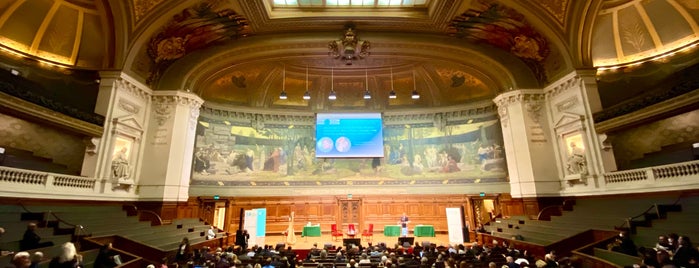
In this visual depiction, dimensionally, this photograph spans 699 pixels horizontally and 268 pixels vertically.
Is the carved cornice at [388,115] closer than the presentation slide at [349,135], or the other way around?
the carved cornice at [388,115]

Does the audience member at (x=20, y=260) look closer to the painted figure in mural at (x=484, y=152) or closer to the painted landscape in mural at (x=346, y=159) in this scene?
the painted landscape in mural at (x=346, y=159)

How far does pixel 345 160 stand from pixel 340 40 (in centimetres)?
714

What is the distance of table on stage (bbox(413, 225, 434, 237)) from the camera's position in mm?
15367

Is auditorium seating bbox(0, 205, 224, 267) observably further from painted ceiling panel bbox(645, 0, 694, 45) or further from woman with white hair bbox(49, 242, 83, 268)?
painted ceiling panel bbox(645, 0, 694, 45)

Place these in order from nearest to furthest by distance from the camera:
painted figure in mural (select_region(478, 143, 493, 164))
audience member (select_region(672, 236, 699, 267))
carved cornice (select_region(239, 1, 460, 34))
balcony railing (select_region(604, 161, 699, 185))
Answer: audience member (select_region(672, 236, 699, 267)), balcony railing (select_region(604, 161, 699, 185)), carved cornice (select_region(239, 1, 460, 34)), painted figure in mural (select_region(478, 143, 493, 164))

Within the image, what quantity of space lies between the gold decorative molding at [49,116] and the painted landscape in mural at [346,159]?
5.20 m

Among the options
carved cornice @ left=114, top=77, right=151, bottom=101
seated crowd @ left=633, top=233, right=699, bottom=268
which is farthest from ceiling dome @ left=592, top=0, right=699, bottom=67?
carved cornice @ left=114, top=77, right=151, bottom=101

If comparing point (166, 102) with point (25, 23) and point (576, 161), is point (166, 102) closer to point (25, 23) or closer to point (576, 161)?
point (25, 23)

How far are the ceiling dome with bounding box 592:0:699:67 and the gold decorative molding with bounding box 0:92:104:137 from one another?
19831 millimetres

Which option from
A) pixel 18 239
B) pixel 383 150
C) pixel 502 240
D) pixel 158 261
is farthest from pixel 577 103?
pixel 18 239

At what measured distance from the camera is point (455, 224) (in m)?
12.7

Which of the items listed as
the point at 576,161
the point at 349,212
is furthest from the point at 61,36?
the point at 576,161

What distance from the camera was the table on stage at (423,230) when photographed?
1537cm

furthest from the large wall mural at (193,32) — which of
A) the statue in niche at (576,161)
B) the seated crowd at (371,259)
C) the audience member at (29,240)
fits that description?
the statue in niche at (576,161)
